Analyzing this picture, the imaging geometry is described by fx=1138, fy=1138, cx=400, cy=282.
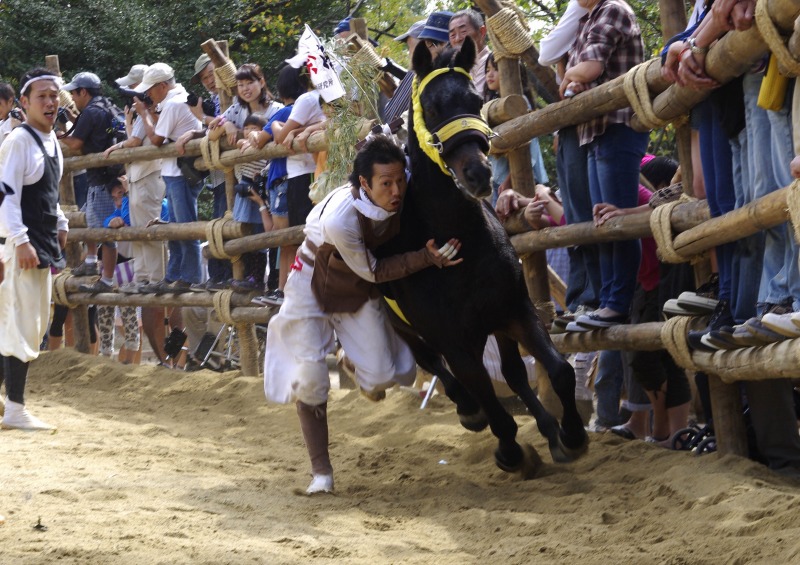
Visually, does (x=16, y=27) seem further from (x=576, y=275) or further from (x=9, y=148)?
(x=576, y=275)

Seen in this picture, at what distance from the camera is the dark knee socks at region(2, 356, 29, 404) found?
781 centimetres

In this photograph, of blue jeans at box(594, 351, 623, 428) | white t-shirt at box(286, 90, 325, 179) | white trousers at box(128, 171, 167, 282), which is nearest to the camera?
blue jeans at box(594, 351, 623, 428)

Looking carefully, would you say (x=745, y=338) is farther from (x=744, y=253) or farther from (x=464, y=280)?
(x=464, y=280)

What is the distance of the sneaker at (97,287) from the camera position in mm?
11195

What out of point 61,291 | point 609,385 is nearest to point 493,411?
point 609,385

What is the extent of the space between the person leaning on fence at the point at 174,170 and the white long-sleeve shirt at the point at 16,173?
2.48 metres

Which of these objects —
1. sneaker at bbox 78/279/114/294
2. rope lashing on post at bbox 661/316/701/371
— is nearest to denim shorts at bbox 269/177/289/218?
sneaker at bbox 78/279/114/294

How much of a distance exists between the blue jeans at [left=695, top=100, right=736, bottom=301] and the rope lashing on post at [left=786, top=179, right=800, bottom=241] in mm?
916

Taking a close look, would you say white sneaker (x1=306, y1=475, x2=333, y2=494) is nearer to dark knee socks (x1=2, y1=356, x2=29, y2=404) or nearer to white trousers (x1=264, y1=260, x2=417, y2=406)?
white trousers (x1=264, y1=260, x2=417, y2=406)

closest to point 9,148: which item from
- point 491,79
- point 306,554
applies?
point 491,79

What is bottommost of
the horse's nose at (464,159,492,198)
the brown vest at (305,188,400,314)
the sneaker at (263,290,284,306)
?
the sneaker at (263,290,284,306)

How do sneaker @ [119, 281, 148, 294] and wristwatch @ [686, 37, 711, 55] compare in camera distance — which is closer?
wristwatch @ [686, 37, 711, 55]


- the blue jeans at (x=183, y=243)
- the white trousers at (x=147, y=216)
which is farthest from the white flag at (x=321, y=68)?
the white trousers at (x=147, y=216)

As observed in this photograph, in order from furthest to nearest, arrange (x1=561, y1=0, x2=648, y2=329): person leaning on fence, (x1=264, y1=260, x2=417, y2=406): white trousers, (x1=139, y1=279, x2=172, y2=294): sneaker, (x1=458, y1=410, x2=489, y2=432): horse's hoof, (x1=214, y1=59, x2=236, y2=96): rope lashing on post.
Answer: (x1=139, y1=279, x2=172, y2=294): sneaker < (x1=214, y1=59, x2=236, y2=96): rope lashing on post < (x1=561, y1=0, x2=648, y2=329): person leaning on fence < (x1=458, y1=410, x2=489, y2=432): horse's hoof < (x1=264, y1=260, x2=417, y2=406): white trousers
